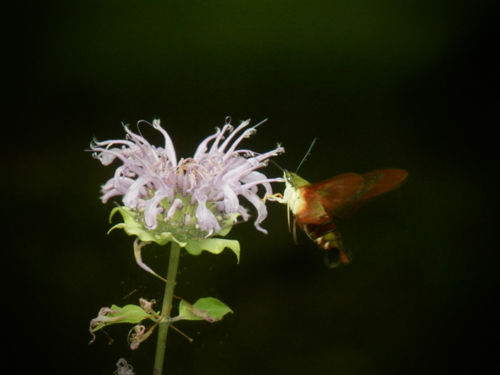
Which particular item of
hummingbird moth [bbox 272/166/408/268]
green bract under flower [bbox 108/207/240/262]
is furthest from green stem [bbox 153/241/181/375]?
hummingbird moth [bbox 272/166/408/268]

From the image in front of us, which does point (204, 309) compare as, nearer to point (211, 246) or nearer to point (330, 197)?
point (211, 246)

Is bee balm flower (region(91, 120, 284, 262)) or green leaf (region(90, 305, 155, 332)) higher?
bee balm flower (region(91, 120, 284, 262))

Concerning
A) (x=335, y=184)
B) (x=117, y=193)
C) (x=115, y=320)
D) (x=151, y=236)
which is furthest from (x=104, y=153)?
(x=335, y=184)

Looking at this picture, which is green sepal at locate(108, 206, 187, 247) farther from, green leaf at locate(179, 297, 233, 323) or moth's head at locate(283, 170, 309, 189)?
moth's head at locate(283, 170, 309, 189)

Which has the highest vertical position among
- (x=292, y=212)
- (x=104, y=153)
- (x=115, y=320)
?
(x=104, y=153)

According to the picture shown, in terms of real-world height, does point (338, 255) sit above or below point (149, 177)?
below

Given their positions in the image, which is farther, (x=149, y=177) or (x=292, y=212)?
(x=292, y=212)

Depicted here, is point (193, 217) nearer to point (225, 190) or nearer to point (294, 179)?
point (225, 190)
